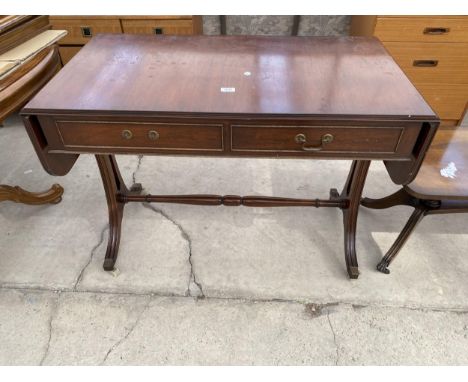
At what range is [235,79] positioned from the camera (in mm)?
1244

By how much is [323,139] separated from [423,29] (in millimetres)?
1604

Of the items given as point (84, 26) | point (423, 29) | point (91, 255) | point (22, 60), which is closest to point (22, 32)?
point (22, 60)

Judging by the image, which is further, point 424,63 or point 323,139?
point 424,63

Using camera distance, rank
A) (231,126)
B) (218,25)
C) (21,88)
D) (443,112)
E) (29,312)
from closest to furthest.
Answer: (231,126)
(21,88)
(29,312)
(443,112)
(218,25)

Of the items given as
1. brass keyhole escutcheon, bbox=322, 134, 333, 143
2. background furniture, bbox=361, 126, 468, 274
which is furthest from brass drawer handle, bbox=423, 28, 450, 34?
brass keyhole escutcheon, bbox=322, 134, 333, 143

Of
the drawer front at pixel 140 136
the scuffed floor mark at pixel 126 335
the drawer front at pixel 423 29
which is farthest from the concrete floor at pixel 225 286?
the drawer front at pixel 423 29

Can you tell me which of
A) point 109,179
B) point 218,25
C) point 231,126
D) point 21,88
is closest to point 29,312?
point 109,179

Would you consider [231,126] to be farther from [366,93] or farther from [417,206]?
[417,206]

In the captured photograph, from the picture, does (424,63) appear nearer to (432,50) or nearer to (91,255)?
(432,50)

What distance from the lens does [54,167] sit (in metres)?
1.25

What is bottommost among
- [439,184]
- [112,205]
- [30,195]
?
[30,195]

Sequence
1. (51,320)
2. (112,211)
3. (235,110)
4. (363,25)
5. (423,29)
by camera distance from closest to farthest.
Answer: (235,110) < (51,320) < (112,211) < (423,29) < (363,25)

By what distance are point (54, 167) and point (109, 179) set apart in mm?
380

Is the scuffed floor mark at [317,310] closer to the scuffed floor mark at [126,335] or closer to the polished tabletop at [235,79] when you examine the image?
the scuffed floor mark at [126,335]
